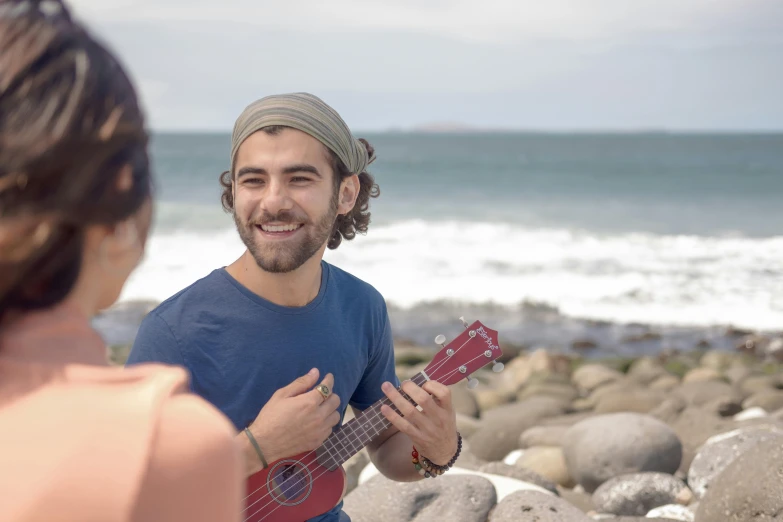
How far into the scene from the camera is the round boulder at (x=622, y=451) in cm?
626

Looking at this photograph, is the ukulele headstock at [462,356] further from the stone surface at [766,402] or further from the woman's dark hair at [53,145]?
the stone surface at [766,402]

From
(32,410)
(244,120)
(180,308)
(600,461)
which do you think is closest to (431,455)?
(180,308)

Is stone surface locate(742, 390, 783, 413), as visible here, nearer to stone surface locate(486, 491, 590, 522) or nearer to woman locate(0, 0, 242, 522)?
stone surface locate(486, 491, 590, 522)

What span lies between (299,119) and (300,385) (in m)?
0.85

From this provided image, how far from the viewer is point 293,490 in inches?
120

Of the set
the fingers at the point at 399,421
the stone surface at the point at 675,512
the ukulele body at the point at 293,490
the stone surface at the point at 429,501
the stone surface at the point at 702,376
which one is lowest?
the stone surface at the point at 702,376

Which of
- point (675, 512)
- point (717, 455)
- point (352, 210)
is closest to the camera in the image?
point (352, 210)

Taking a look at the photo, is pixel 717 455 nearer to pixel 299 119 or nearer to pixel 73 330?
pixel 299 119

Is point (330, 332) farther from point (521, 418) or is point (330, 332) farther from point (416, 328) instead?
point (416, 328)

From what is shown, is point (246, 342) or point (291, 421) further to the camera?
point (246, 342)

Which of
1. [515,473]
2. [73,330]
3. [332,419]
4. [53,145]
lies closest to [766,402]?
[515,473]

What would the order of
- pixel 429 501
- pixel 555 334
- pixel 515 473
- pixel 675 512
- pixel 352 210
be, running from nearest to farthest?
pixel 352 210
pixel 429 501
pixel 515 473
pixel 675 512
pixel 555 334

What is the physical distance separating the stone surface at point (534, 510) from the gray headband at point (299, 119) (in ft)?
5.75

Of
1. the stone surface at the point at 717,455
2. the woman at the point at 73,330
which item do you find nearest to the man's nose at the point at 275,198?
the woman at the point at 73,330
